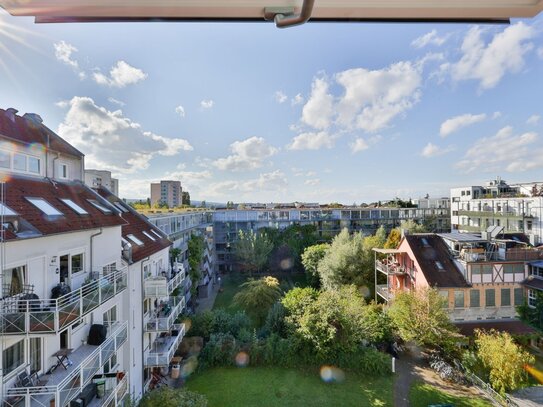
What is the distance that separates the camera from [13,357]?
266 inches

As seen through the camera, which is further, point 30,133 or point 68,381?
point 30,133

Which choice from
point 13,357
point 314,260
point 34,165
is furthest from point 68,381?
point 314,260

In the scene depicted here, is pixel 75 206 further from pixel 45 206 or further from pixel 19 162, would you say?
pixel 19 162

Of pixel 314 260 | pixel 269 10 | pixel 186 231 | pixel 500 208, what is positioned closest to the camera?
pixel 269 10

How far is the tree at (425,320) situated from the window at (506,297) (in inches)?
195

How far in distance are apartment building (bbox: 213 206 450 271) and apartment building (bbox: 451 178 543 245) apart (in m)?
5.37

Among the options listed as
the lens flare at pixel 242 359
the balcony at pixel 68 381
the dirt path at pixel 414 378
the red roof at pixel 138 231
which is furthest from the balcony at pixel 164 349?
the dirt path at pixel 414 378

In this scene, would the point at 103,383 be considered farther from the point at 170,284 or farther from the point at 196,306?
the point at 196,306

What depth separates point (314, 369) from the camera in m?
15.2

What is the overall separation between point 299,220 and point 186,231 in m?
17.8

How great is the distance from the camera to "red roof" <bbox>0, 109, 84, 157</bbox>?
8789mm

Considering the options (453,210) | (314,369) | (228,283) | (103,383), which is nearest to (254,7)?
(103,383)

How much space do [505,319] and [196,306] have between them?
22.6m

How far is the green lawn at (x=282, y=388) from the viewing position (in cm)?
1277
